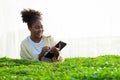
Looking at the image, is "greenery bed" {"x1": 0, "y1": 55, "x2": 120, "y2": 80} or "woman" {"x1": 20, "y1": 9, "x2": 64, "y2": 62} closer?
"greenery bed" {"x1": 0, "y1": 55, "x2": 120, "y2": 80}

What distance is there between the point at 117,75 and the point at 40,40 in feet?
11.3

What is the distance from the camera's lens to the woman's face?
1038 centimetres

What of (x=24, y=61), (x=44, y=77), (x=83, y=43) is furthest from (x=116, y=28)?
(x=44, y=77)

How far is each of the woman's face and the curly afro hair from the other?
22cm

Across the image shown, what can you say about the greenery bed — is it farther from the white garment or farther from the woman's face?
the woman's face

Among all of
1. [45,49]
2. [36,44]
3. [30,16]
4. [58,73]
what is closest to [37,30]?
[36,44]

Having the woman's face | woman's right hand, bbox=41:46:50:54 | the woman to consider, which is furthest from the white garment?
woman's right hand, bbox=41:46:50:54

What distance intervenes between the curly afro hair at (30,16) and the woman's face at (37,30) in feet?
0.73

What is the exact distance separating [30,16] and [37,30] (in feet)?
2.35

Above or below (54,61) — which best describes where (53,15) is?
above

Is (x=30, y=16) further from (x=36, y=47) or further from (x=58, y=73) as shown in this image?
(x=58, y=73)

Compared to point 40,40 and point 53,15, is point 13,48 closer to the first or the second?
point 53,15

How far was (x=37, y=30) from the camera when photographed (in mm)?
10383

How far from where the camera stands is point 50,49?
9.95m
